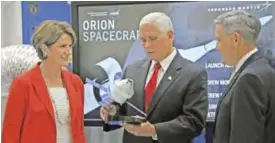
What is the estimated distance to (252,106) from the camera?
175cm

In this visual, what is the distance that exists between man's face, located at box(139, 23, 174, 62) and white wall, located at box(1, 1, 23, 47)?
1276 mm

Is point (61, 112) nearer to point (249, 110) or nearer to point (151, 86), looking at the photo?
point (151, 86)

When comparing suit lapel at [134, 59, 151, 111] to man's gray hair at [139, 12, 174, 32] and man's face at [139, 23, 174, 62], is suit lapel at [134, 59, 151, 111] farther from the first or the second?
man's gray hair at [139, 12, 174, 32]

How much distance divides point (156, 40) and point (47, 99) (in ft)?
1.88

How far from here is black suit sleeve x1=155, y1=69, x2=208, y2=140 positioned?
209 centimetres

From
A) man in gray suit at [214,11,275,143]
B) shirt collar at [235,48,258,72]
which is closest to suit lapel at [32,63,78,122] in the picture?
man in gray suit at [214,11,275,143]

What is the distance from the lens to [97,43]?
9.92 ft

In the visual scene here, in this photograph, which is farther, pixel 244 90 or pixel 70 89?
pixel 70 89

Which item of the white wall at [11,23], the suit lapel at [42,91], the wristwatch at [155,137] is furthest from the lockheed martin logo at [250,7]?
the white wall at [11,23]

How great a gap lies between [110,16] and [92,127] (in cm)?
73

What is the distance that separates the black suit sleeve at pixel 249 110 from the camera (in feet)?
5.75

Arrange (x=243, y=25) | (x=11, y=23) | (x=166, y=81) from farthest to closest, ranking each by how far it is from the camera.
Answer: (x=11, y=23), (x=166, y=81), (x=243, y=25)

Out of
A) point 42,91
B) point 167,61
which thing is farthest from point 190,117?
point 42,91

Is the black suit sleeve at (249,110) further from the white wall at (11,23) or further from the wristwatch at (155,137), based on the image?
the white wall at (11,23)
